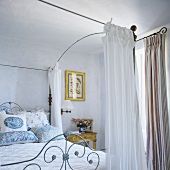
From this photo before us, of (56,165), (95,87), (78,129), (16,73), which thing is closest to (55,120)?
(78,129)

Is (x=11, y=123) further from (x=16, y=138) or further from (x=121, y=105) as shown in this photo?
(x=121, y=105)

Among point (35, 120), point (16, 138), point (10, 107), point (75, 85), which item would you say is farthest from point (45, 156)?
point (75, 85)

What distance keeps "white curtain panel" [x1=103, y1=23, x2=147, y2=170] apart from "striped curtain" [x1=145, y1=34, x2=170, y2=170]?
1.27 meters

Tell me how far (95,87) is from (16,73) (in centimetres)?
197

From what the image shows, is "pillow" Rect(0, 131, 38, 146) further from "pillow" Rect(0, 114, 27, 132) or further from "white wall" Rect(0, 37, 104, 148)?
"white wall" Rect(0, 37, 104, 148)

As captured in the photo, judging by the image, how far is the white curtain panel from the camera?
1655 mm

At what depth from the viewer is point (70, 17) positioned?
288 centimetres

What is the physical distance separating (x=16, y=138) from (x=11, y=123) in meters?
0.29

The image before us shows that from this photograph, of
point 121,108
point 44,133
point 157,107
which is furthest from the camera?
point 157,107

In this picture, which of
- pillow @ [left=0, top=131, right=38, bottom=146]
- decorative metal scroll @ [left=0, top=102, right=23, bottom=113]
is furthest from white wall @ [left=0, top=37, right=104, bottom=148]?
pillow @ [left=0, top=131, right=38, bottom=146]

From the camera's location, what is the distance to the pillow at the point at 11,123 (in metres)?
2.71

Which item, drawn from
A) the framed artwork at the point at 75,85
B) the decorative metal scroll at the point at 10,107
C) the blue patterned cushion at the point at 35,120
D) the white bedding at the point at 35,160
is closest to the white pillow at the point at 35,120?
the blue patterned cushion at the point at 35,120

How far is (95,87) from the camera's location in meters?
4.73

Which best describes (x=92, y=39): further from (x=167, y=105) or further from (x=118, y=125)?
(x=118, y=125)
